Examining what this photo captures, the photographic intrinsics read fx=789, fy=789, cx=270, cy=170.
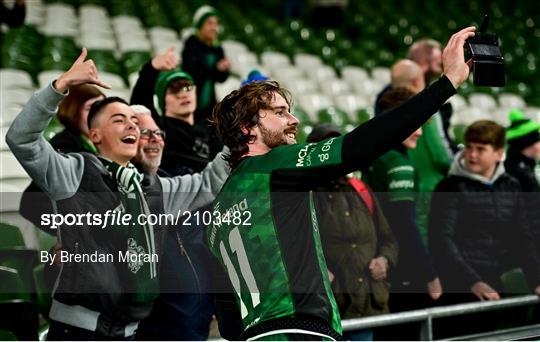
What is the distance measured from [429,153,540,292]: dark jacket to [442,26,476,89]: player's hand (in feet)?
6.45

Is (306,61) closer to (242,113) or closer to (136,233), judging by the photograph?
(136,233)

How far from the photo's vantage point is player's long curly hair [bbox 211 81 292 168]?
2.13 m

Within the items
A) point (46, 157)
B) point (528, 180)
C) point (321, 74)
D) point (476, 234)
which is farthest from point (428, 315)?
point (321, 74)

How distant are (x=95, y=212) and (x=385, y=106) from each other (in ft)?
5.66

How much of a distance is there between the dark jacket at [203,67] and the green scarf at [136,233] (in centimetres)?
185

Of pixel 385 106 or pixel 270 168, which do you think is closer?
pixel 270 168

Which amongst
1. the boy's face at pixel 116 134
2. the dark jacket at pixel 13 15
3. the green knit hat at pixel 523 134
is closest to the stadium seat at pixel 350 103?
the green knit hat at pixel 523 134

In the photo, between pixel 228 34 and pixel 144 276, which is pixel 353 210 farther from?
pixel 228 34

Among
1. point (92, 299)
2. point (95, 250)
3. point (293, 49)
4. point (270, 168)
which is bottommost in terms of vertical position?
point (92, 299)

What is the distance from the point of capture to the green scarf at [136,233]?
8.86ft

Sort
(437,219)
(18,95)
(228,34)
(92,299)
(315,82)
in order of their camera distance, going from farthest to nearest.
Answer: (228,34) → (315,82) → (18,95) → (437,219) → (92,299)

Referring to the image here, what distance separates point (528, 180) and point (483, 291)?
821 mm

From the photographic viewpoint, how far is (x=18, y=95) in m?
5.04

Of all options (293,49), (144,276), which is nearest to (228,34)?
(293,49)
